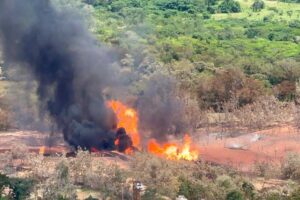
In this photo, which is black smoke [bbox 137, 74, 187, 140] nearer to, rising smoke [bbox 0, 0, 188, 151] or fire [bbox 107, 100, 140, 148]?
rising smoke [bbox 0, 0, 188, 151]

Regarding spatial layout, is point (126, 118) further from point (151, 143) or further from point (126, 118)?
point (151, 143)

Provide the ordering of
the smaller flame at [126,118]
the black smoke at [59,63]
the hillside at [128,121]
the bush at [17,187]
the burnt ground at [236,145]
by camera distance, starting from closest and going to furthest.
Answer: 1. the bush at [17,187]
2. the hillside at [128,121]
3. the burnt ground at [236,145]
4. the black smoke at [59,63]
5. the smaller flame at [126,118]

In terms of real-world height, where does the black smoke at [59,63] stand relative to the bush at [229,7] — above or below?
above

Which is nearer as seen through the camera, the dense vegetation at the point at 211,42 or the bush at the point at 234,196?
the bush at the point at 234,196

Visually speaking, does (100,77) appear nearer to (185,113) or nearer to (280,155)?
(185,113)

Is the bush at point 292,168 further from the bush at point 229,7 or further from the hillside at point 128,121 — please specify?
the bush at point 229,7

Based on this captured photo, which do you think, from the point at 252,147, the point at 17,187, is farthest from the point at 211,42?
the point at 17,187

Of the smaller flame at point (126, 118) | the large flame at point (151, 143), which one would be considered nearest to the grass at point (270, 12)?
the smaller flame at point (126, 118)
